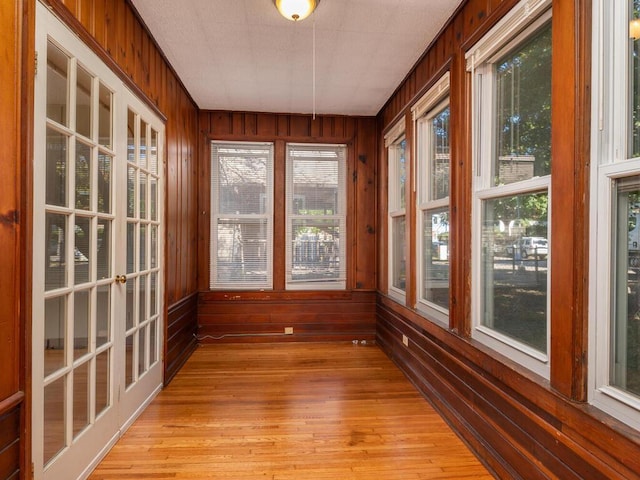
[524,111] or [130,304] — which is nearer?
[524,111]

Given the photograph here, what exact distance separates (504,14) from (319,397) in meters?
2.76

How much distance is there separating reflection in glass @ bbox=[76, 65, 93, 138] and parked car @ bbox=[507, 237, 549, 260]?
7.51ft

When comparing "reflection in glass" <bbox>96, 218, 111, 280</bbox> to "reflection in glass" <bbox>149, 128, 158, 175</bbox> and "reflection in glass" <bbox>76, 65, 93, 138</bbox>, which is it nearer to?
"reflection in glass" <bbox>76, 65, 93, 138</bbox>

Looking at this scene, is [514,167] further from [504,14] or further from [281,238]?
[281,238]

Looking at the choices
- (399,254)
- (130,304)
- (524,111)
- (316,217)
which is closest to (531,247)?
(524,111)

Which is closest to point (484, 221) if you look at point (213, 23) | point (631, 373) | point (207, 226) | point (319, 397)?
point (631, 373)

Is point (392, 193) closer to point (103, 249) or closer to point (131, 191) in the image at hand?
point (131, 191)

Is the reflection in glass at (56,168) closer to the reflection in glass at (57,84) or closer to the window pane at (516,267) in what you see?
the reflection in glass at (57,84)

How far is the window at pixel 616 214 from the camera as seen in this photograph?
1248 mm

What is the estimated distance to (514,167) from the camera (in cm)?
190

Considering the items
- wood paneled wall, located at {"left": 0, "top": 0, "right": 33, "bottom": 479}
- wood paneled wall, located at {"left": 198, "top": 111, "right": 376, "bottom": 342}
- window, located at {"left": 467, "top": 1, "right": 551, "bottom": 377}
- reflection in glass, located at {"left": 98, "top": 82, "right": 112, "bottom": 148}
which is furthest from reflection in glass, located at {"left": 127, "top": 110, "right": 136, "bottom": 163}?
window, located at {"left": 467, "top": 1, "right": 551, "bottom": 377}

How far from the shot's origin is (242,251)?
14.1 ft

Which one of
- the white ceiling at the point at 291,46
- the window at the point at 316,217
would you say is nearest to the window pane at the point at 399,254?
the window at the point at 316,217

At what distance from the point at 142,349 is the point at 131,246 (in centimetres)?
78
